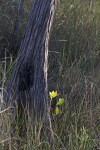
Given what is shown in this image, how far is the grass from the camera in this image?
2000 millimetres

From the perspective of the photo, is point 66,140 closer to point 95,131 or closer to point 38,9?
point 95,131

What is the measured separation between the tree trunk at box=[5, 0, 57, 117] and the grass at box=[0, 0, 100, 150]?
0.14 m

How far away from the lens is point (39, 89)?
2260 mm

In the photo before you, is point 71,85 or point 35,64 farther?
point 71,85

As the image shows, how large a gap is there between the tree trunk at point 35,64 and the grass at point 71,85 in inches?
5.7

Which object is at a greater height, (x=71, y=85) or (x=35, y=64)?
(x=35, y=64)

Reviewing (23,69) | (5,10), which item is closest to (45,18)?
(23,69)

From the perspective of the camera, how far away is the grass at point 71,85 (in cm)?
200

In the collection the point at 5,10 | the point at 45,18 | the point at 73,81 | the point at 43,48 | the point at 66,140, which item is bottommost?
the point at 66,140

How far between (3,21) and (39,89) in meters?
2.24

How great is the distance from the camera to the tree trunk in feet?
7.05

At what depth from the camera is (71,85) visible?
8.63 ft

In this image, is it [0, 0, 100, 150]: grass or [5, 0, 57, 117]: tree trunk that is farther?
[5, 0, 57, 117]: tree trunk

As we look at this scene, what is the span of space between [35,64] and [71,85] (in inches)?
22.0
